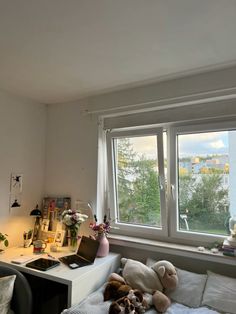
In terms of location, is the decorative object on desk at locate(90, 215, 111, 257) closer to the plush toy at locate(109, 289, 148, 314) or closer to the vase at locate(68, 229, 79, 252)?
the vase at locate(68, 229, 79, 252)

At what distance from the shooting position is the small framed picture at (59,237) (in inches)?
97.7

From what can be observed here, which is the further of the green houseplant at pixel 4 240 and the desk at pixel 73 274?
the green houseplant at pixel 4 240

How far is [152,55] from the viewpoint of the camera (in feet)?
5.74

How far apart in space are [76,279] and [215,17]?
188 cm

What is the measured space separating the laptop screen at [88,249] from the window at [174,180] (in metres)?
0.41

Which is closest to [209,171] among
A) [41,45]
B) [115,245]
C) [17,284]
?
[115,245]

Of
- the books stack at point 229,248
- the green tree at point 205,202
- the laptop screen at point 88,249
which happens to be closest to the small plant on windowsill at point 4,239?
the laptop screen at point 88,249

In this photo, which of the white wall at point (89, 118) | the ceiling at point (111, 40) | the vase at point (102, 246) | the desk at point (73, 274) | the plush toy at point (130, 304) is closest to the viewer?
the ceiling at point (111, 40)

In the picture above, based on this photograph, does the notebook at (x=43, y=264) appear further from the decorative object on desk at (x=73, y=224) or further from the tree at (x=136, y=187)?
the tree at (x=136, y=187)

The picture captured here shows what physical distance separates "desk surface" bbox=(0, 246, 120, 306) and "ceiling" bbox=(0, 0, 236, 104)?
5.16 feet

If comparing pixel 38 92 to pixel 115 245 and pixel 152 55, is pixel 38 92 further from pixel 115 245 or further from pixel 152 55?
pixel 115 245

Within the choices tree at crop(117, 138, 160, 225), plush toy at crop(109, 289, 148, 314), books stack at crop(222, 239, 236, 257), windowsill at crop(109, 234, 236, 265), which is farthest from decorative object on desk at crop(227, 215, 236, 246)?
plush toy at crop(109, 289, 148, 314)

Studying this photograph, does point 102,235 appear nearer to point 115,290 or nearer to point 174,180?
point 115,290

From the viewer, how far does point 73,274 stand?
6.02 ft
